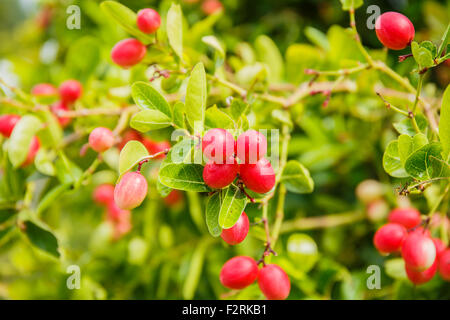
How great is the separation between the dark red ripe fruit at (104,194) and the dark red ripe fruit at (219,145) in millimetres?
810

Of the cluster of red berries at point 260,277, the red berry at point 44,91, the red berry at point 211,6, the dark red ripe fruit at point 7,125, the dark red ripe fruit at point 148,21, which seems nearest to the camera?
the cluster of red berries at point 260,277

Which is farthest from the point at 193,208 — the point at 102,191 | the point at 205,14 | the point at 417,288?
the point at 205,14

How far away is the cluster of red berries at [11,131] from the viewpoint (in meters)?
0.85

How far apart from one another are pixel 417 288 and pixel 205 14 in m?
1.12

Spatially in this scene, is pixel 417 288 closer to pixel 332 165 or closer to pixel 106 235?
pixel 332 165

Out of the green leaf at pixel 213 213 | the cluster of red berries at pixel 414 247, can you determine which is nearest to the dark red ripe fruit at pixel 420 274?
the cluster of red berries at pixel 414 247

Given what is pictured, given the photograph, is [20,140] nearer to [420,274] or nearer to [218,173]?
[218,173]

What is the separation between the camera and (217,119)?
1.95 feet

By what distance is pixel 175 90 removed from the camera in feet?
2.59

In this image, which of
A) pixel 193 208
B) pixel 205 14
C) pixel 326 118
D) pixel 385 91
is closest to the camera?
pixel 385 91

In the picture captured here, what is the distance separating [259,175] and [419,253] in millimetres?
292

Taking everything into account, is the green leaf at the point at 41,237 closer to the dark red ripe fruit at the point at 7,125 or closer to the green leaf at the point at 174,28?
the dark red ripe fruit at the point at 7,125

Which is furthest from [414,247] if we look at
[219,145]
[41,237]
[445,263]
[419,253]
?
[41,237]

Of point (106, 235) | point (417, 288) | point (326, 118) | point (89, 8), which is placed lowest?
point (417, 288)
